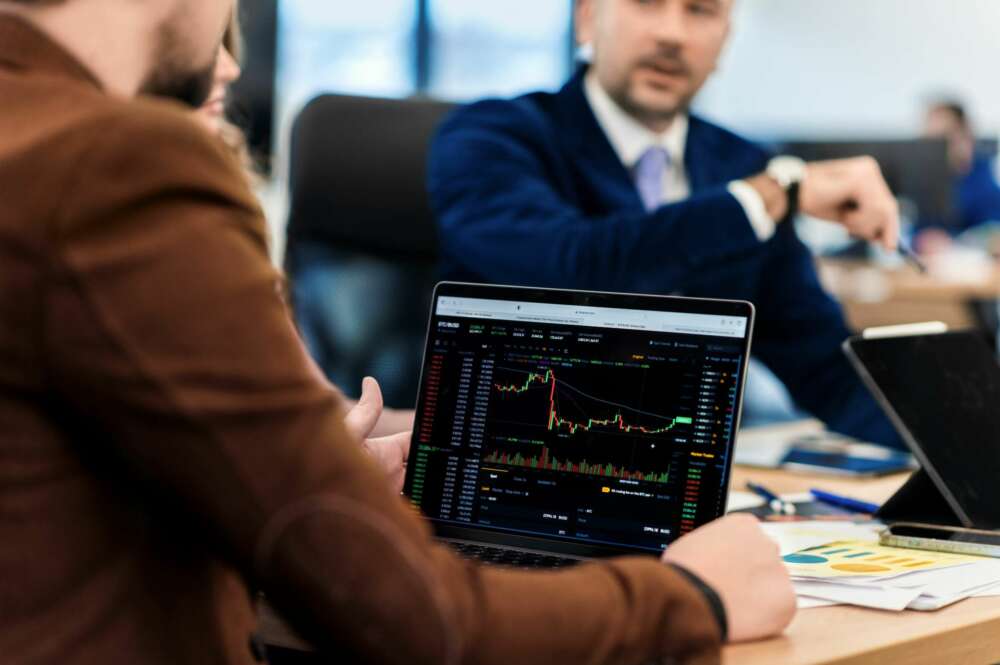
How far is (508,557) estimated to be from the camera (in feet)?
3.07

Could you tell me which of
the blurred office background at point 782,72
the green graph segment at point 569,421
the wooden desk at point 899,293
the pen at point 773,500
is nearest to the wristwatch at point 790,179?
the pen at point 773,500

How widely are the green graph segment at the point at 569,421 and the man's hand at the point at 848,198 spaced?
25.1 inches

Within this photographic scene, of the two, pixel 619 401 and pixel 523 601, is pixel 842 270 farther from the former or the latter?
pixel 523 601

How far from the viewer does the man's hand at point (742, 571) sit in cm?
74

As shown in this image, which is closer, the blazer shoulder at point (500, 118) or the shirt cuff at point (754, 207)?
the shirt cuff at point (754, 207)

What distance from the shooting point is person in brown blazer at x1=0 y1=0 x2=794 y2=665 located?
548mm

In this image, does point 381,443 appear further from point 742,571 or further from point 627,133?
point 627,133

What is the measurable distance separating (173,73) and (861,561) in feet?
2.26

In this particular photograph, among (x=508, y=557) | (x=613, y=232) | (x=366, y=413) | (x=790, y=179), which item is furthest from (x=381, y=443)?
(x=790, y=179)

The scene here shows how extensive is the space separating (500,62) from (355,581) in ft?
21.2

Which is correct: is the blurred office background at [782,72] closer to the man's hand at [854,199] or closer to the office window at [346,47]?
the office window at [346,47]

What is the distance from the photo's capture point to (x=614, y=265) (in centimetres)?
157

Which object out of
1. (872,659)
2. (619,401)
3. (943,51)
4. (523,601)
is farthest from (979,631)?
→ (943,51)

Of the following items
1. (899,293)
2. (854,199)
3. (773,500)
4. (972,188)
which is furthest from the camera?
(972,188)
